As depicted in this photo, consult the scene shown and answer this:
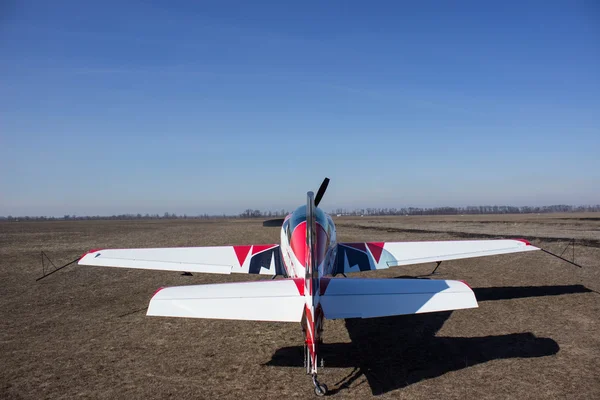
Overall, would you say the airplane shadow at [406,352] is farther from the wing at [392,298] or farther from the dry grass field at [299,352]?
the wing at [392,298]

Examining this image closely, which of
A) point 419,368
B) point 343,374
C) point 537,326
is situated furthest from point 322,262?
point 537,326

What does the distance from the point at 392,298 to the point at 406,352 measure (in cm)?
219

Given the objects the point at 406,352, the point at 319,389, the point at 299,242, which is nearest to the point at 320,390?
the point at 319,389

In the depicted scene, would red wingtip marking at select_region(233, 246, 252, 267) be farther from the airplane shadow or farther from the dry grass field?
the airplane shadow

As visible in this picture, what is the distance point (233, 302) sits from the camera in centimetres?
482

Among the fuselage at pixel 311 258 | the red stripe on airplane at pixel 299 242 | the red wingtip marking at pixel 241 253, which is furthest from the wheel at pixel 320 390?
the red wingtip marking at pixel 241 253

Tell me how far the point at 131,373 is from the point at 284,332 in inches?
117

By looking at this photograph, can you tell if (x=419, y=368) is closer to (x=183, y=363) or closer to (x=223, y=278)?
(x=183, y=363)

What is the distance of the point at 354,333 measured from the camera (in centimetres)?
761

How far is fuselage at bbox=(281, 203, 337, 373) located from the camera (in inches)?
190

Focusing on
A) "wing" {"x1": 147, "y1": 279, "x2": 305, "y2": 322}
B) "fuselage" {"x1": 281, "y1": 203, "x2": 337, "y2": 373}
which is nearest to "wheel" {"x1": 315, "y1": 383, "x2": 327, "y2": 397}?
"fuselage" {"x1": 281, "y1": 203, "x2": 337, "y2": 373}

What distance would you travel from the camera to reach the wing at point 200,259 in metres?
8.87

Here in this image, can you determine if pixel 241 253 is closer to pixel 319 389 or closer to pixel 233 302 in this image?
pixel 233 302

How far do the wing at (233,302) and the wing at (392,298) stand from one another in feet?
1.53
